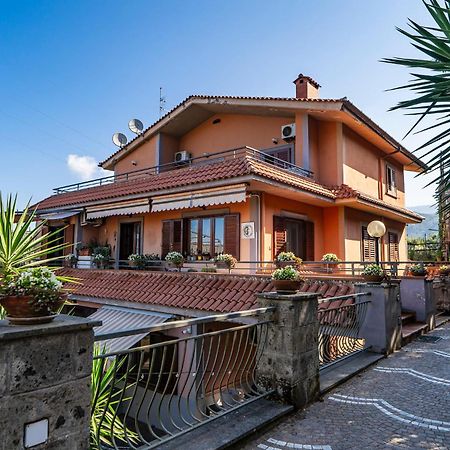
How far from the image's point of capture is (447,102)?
16.7 ft

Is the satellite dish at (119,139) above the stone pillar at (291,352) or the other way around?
above

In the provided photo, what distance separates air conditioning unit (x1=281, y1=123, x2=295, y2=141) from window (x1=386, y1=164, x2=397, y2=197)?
8679 millimetres

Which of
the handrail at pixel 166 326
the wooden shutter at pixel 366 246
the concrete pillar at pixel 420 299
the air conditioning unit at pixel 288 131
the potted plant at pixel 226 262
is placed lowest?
the concrete pillar at pixel 420 299

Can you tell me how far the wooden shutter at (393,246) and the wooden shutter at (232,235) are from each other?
1239cm

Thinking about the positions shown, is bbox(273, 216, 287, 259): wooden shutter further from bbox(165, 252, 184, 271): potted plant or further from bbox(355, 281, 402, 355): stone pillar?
bbox(355, 281, 402, 355): stone pillar

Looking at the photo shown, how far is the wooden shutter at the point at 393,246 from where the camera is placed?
865 inches

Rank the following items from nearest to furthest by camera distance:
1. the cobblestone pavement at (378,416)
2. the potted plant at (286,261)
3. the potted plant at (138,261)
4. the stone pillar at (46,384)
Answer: the stone pillar at (46,384) < the cobblestone pavement at (378,416) < the potted plant at (286,261) < the potted plant at (138,261)

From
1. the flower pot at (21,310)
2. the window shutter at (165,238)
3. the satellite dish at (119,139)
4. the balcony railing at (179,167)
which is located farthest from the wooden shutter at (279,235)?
the satellite dish at (119,139)

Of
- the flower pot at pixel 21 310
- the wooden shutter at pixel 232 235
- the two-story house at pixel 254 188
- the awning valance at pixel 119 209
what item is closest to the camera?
the flower pot at pixel 21 310

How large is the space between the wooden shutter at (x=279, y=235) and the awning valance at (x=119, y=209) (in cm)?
598

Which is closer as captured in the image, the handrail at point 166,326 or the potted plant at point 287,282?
the handrail at point 166,326

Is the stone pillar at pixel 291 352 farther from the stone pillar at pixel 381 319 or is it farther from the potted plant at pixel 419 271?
the potted plant at pixel 419 271

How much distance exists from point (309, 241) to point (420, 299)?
6.02 metres

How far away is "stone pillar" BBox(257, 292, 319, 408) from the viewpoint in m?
4.78
